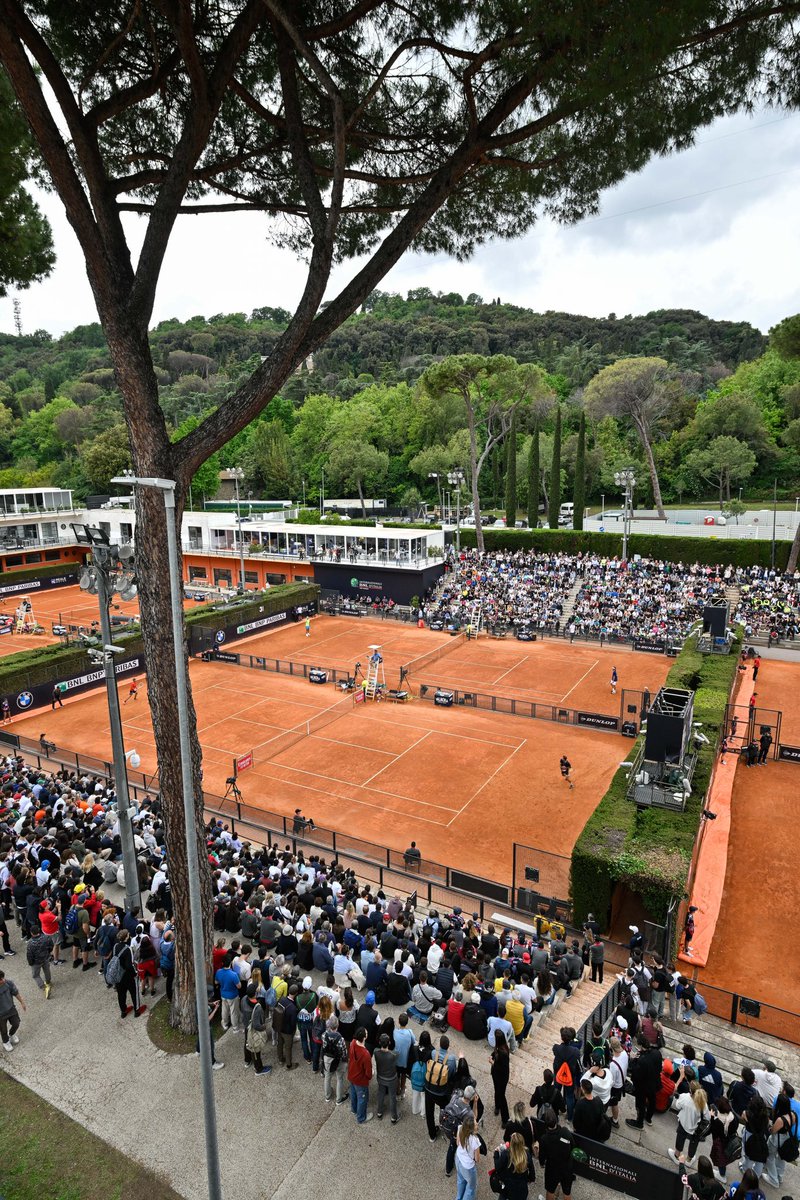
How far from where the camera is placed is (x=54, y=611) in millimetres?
48688

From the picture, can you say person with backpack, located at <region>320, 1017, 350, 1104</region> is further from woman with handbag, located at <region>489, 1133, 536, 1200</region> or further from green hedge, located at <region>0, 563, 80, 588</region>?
green hedge, located at <region>0, 563, 80, 588</region>

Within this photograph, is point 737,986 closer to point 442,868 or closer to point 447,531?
point 442,868

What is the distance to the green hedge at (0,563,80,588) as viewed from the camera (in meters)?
54.2

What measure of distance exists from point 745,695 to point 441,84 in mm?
26549

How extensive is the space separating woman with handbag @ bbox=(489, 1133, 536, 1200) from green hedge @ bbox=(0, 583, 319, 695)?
15.1 m

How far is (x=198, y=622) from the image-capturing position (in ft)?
125

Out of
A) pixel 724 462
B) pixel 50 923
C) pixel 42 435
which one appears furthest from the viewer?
pixel 42 435

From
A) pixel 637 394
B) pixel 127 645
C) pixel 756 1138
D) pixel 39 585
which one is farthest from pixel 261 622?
pixel 637 394

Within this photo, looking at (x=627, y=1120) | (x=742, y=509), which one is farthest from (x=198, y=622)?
(x=742, y=509)

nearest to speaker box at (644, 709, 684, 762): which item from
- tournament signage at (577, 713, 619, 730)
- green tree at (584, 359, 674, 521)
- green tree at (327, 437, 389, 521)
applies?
tournament signage at (577, 713, 619, 730)

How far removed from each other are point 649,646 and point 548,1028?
2894 cm

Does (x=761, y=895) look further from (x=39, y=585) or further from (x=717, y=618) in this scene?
(x=39, y=585)

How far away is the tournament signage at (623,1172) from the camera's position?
6.47 meters

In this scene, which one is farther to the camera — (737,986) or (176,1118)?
(737,986)
